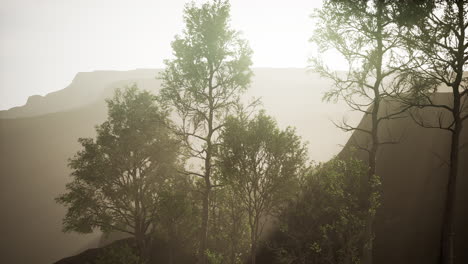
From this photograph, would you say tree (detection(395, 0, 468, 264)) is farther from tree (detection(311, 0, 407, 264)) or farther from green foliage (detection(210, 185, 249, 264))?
green foliage (detection(210, 185, 249, 264))

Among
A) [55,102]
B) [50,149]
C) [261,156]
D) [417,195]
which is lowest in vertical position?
[50,149]

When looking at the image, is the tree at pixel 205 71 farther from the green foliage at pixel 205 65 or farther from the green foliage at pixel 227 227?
the green foliage at pixel 227 227

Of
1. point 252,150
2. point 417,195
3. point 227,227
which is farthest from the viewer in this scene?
point 227,227

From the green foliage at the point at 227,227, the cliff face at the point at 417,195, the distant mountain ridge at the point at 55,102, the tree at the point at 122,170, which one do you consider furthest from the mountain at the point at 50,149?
the cliff face at the point at 417,195

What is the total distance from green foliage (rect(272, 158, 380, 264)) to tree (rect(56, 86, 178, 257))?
9.63 meters

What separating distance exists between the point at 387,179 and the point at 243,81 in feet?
37.7

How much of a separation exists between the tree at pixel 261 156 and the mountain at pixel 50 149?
56845 millimetres

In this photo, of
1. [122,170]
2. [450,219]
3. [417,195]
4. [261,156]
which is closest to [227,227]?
[122,170]

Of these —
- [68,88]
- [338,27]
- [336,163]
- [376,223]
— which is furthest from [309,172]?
[68,88]

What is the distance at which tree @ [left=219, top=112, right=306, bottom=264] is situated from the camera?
574 inches

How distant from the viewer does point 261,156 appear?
48.9 feet

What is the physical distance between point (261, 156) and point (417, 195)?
10.6 m

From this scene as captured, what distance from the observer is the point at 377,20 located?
1227 cm

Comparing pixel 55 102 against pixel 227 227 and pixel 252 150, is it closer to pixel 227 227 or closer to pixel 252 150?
pixel 227 227
